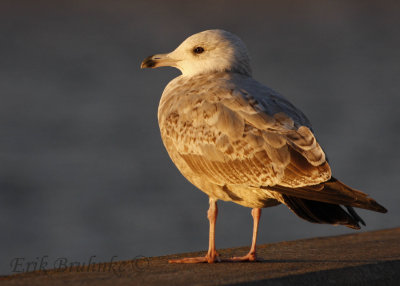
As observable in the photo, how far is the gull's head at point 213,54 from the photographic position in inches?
326

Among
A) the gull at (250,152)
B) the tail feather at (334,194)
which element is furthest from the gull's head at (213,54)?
the tail feather at (334,194)

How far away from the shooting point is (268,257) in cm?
734

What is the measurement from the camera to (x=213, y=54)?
8297 millimetres

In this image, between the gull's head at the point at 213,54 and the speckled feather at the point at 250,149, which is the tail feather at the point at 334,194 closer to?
the speckled feather at the point at 250,149

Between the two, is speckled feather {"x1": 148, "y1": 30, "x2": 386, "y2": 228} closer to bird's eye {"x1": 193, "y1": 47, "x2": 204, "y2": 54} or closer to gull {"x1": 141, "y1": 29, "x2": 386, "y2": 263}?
gull {"x1": 141, "y1": 29, "x2": 386, "y2": 263}

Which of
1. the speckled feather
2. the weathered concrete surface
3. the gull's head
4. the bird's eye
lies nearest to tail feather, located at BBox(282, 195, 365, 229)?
the speckled feather

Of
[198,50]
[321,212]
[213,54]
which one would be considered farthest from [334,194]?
[198,50]

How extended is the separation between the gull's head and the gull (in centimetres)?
41

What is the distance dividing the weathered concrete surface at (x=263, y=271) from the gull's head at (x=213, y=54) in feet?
7.58

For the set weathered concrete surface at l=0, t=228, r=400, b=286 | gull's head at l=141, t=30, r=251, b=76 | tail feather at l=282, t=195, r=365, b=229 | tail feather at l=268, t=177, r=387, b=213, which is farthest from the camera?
gull's head at l=141, t=30, r=251, b=76

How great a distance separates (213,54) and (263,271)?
10.4 ft

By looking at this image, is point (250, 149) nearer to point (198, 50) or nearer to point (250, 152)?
point (250, 152)

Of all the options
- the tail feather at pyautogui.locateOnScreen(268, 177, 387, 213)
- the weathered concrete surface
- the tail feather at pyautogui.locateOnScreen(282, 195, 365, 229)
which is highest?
the tail feather at pyautogui.locateOnScreen(268, 177, 387, 213)

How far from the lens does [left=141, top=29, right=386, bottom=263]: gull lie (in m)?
6.52
